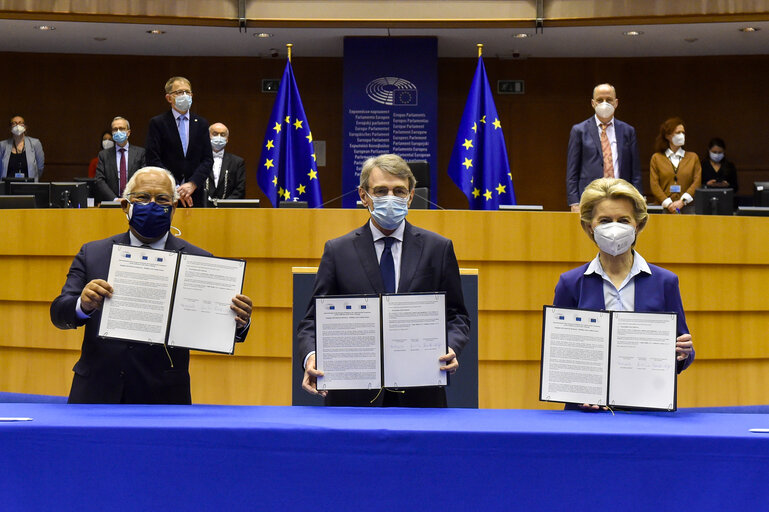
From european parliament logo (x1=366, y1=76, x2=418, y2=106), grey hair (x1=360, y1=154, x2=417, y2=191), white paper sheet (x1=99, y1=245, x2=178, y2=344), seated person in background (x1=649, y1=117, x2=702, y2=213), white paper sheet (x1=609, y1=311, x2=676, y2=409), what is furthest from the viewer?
european parliament logo (x1=366, y1=76, x2=418, y2=106)

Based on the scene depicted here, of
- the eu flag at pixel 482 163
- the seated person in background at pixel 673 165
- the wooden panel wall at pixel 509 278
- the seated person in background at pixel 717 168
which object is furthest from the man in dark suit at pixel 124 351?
the seated person in background at pixel 717 168

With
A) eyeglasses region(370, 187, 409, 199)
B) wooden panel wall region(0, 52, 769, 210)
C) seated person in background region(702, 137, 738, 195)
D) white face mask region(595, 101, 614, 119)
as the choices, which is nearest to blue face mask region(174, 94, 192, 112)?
white face mask region(595, 101, 614, 119)

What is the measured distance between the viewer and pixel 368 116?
11016 mm

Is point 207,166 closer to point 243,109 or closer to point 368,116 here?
point 368,116

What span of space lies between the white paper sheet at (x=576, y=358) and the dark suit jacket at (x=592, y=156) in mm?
4124

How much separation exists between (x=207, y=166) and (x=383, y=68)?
540 centimetres

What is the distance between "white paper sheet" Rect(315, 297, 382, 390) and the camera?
8.18 feet

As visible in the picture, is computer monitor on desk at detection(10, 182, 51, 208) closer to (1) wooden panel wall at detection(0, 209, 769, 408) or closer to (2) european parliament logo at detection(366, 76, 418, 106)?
(1) wooden panel wall at detection(0, 209, 769, 408)

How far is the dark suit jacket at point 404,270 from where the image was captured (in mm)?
2939

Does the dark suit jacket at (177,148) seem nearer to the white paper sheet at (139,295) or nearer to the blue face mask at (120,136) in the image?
the blue face mask at (120,136)

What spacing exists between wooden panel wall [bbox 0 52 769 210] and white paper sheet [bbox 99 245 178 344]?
9.57m

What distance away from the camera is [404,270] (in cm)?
297

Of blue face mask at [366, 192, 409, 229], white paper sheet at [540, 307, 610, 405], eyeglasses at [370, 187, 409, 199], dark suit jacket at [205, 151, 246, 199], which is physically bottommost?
white paper sheet at [540, 307, 610, 405]

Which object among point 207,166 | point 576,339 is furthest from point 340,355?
point 207,166
